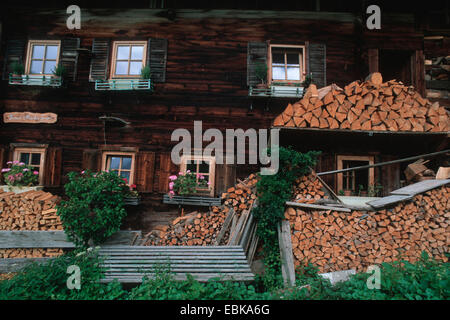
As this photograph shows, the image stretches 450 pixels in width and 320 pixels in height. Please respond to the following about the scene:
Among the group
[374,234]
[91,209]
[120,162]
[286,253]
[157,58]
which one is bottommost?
[286,253]

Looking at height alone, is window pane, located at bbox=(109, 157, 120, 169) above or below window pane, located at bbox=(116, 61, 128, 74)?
below

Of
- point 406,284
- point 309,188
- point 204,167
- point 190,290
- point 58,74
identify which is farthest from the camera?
point 58,74

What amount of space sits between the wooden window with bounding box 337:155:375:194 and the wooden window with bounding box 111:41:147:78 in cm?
738

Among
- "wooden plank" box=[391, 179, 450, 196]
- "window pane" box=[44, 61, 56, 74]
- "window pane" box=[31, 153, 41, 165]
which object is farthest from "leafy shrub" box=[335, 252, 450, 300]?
"window pane" box=[44, 61, 56, 74]

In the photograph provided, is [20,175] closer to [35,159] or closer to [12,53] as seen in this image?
[35,159]

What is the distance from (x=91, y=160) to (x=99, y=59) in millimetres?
3445

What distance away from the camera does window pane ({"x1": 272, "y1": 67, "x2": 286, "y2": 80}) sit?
26.7 feet

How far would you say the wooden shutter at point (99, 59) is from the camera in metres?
8.01

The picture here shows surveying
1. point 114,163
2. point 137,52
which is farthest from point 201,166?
point 137,52

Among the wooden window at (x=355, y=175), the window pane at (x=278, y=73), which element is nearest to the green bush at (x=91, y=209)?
the window pane at (x=278, y=73)

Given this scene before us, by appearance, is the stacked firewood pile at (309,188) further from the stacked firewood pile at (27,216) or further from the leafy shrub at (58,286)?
the stacked firewood pile at (27,216)

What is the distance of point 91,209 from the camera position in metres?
5.98

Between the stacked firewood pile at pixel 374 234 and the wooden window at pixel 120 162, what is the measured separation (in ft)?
17.6

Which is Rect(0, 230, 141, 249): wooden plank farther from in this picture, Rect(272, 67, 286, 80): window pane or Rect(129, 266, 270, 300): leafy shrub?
Rect(272, 67, 286, 80): window pane
